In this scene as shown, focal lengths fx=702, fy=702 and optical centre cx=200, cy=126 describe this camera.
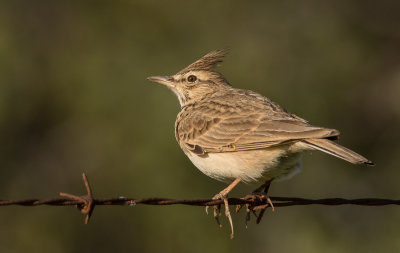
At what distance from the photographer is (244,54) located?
1291 centimetres

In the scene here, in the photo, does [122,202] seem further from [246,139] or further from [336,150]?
[246,139]

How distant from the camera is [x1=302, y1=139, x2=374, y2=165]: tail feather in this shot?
4.92 m

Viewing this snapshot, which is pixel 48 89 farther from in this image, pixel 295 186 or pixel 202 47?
pixel 295 186

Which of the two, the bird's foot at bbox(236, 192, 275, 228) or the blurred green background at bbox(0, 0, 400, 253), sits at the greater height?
the bird's foot at bbox(236, 192, 275, 228)

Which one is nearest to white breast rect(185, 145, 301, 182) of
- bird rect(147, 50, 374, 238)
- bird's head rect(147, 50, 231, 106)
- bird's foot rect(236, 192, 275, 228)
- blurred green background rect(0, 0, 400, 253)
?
bird rect(147, 50, 374, 238)

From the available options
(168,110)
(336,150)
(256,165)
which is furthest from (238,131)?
(168,110)

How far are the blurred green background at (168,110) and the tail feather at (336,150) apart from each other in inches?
209

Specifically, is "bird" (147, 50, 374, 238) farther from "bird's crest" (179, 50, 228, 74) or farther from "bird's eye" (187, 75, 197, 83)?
"bird's crest" (179, 50, 228, 74)

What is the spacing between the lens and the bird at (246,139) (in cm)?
550

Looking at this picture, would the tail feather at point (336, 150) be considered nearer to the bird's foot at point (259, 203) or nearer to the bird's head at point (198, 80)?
the bird's foot at point (259, 203)

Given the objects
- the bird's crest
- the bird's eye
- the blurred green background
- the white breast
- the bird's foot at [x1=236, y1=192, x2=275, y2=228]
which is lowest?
the blurred green background

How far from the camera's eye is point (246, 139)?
19.6ft

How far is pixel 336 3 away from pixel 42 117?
640 cm

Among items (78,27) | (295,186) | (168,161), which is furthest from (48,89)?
(295,186)
